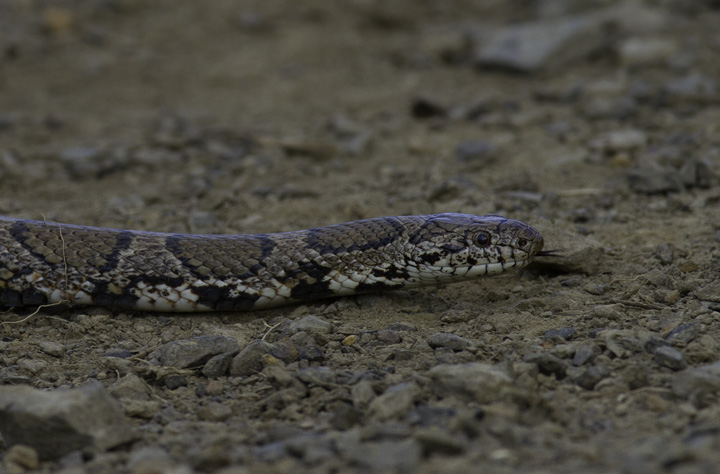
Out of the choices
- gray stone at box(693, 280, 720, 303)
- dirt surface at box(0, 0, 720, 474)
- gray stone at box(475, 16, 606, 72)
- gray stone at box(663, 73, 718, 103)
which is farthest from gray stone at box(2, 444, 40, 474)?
gray stone at box(475, 16, 606, 72)

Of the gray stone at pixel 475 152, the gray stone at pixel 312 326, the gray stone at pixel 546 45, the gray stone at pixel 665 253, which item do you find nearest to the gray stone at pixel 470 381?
the gray stone at pixel 312 326

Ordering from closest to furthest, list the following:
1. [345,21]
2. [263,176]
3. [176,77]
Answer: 1. [263,176]
2. [176,77]
3. [345,21]

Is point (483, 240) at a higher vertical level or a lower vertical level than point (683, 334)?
higher

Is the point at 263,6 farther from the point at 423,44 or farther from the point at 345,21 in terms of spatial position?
the point at 423,44

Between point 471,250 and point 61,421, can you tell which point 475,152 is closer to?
point 471,250

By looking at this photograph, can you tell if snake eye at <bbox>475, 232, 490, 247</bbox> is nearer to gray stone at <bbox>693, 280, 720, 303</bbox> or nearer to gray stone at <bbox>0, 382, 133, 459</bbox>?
gray stone at <bbox>693, 280, 720, 303</bbox>

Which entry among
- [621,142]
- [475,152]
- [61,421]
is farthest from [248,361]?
[621,142]

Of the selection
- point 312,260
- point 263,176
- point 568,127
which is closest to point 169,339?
point 312,260

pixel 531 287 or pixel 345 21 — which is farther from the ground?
pixel 345 21
